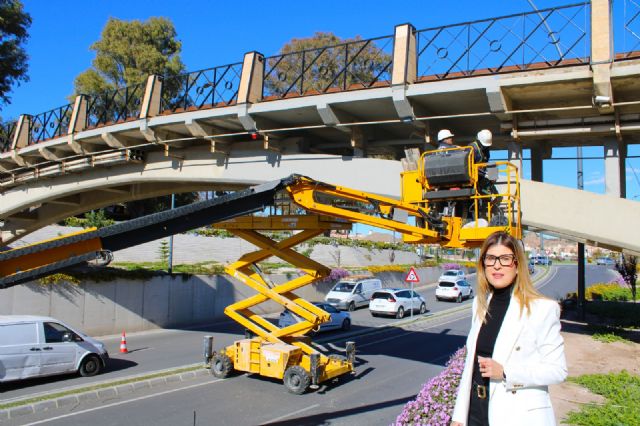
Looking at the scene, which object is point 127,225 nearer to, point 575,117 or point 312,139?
point 575,117

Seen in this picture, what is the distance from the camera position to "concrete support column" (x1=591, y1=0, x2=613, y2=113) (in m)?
9.29

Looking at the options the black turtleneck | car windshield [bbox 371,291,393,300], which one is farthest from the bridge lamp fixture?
car windshield [bbox 371,291,393,300]

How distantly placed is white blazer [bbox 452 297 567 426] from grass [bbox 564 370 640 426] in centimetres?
551

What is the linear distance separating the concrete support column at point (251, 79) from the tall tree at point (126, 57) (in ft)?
107

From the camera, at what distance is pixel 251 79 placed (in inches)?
532

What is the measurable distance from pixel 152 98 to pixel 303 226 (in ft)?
24.6

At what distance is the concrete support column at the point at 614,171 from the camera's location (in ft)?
33.7

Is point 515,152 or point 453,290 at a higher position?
point 515,152

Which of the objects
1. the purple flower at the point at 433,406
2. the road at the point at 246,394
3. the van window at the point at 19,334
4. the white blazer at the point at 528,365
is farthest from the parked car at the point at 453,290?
the white blazer at the point at 528,365

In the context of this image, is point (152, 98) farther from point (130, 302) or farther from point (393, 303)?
point (393, 303)

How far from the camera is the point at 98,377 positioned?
12.6 metres

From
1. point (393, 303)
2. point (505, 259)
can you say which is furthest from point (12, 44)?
point (505, 259)

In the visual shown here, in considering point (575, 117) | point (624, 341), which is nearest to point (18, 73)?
point (575, 117)

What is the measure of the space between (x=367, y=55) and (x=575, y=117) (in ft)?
103
